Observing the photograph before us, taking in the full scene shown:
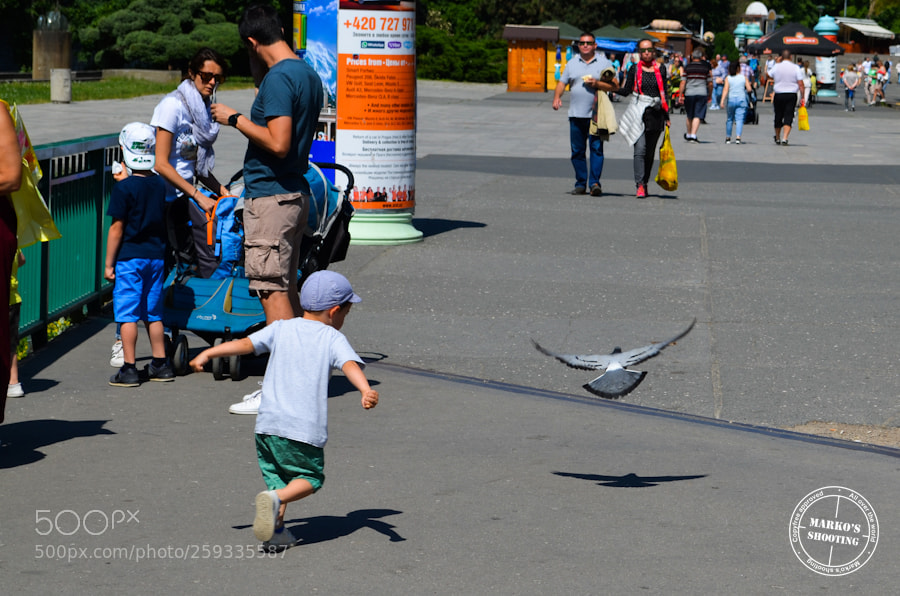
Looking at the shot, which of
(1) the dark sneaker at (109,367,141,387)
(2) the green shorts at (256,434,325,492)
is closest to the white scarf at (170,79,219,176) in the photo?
(1) the dark sneaker at (109,367,141,387)

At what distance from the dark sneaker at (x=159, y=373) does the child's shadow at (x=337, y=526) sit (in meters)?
2.34

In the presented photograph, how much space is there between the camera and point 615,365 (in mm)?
5230

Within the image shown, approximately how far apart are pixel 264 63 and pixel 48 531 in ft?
9.21

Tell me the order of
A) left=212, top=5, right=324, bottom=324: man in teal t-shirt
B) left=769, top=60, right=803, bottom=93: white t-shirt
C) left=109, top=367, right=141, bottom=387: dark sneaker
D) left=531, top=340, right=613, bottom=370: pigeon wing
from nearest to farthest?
left=531, top=340, right=613, bottom=370: pigeon wing → left=212, top=5, right=324, bottom=324: man in teal t-shirt → left=109, top=367, right=141, bottom=387: dark sneaker → left=769, top=60, right=803, bottom=93: white t-shirt

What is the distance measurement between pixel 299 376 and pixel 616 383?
5.46 feet

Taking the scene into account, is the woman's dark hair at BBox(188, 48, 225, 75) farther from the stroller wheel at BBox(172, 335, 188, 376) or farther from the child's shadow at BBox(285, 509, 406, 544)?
the child's shadow at BBox(285, 509, 406, 544)

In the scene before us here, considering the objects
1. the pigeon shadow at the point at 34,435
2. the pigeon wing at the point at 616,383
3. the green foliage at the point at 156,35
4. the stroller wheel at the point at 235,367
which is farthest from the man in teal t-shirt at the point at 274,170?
the green foliage at the point at 156,35

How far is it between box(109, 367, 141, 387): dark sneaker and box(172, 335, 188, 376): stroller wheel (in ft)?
0.88

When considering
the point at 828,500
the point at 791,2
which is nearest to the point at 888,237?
the point at 828,500

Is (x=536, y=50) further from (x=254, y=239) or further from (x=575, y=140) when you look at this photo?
(x=254, y=239)

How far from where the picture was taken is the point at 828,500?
508cm

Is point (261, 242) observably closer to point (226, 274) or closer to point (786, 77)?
point (226, 274)

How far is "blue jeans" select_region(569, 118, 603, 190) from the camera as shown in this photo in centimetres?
1518

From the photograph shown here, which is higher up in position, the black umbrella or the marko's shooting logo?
the black umbrella
